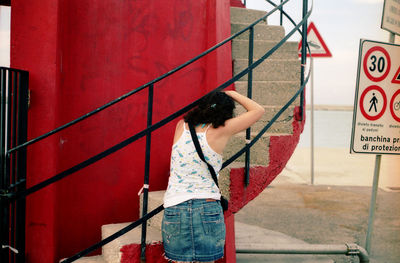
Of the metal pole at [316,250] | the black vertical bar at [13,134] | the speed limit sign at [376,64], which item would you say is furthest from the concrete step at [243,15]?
the black vertical bar at [13,134]

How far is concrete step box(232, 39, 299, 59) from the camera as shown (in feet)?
16.6

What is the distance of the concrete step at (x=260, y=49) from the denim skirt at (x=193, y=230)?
9.44 ft

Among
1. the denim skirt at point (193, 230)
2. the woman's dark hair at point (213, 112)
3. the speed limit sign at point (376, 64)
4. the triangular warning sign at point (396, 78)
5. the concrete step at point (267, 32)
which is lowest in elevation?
the denim skirt at point (193, 230)

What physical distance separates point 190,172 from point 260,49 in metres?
2.95

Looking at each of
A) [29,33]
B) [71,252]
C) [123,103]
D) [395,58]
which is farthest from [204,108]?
[395,58]

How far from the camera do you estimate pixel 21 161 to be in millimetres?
3420

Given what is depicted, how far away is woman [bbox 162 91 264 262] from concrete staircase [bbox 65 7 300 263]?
703 millimetres

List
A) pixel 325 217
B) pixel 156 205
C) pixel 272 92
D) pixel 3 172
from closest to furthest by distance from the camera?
1. pixel 3 172
2. pixel 156 205
3. pixel 272 92
4. pixel 325 217

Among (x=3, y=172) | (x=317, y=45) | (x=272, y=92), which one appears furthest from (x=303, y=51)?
(x=317, y=45)

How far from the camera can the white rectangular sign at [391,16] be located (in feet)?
13.5

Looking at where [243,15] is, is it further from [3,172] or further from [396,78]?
[3,172]

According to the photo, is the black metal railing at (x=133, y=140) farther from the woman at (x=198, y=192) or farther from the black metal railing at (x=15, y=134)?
the woman at (x=198, y=192)

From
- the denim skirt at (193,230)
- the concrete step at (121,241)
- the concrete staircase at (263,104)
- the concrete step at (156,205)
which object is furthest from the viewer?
the concrete step at (156,205)

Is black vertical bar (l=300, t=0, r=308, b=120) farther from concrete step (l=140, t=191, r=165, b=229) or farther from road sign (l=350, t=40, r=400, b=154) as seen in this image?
concrete step (l=140, t=191, r=165, b=229)
